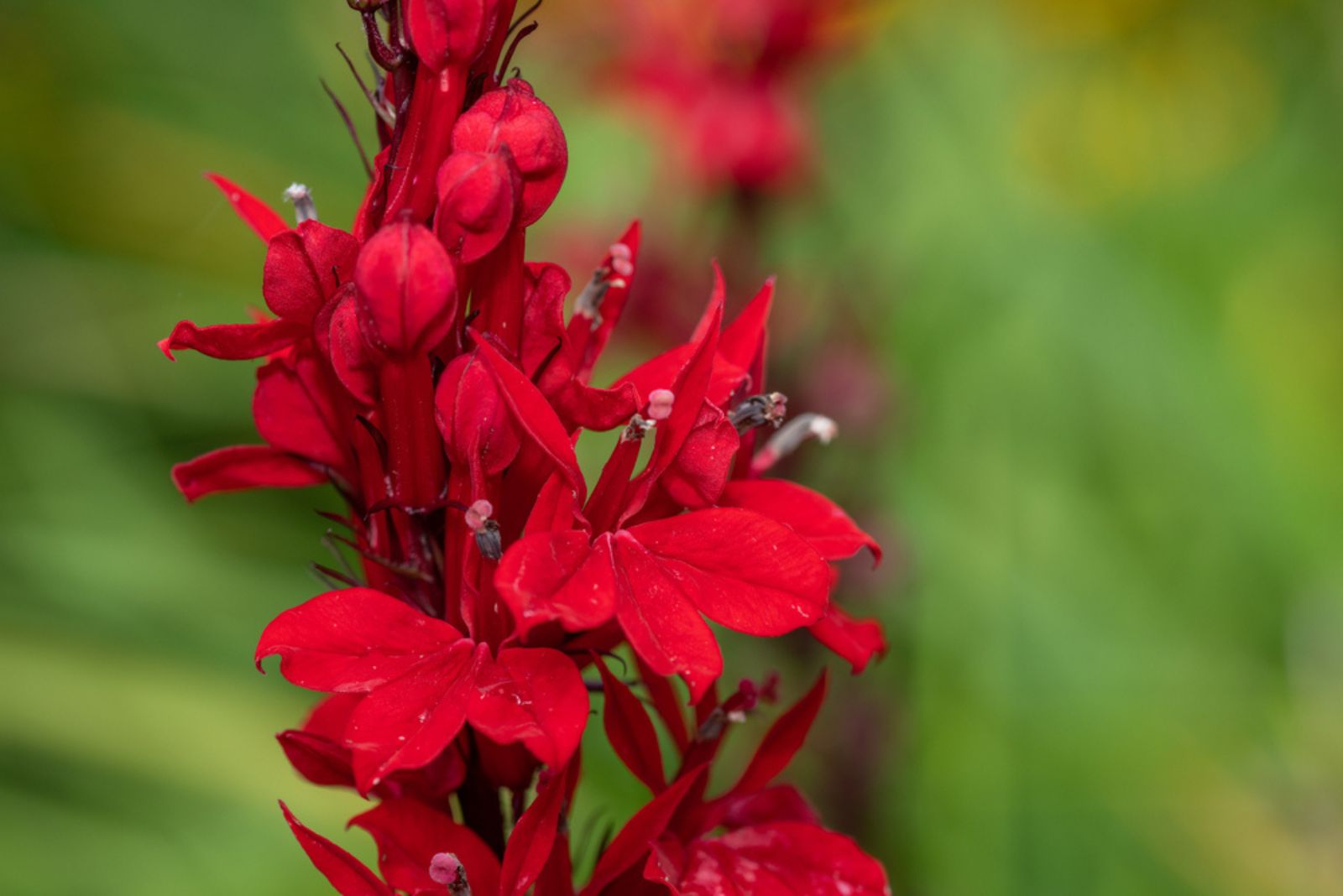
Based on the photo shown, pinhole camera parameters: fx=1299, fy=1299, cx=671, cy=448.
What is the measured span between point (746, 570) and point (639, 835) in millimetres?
112

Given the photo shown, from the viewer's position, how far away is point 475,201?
0.47 meters

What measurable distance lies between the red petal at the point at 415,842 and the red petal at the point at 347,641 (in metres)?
0.07

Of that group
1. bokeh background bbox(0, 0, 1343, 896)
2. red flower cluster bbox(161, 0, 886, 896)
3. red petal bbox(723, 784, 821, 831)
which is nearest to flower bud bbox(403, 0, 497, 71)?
red flower cluster bbox(161, 0, 886, 896)

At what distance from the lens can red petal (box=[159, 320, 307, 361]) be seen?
0.48 metres

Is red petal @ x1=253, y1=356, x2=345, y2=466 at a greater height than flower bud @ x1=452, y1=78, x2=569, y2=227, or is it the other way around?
flower bud @ x1=452, y1=78, x2=569, y2=227

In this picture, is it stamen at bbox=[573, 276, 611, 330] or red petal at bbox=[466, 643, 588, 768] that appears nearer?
red petal at bbox=[466, 643, 588, 768]

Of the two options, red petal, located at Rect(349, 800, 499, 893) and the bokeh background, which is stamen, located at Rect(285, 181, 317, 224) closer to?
red petal, located at Rect(349, 800, 499, 893)

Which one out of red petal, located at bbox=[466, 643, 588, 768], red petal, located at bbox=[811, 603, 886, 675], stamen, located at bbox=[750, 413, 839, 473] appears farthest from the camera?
stamen, located at bbox=[750, 413, 839, 473]

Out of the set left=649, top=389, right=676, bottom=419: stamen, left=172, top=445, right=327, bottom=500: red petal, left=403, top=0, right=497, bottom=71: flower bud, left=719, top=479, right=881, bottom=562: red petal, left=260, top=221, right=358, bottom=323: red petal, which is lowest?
left=172, top=445, right=327, bottom=500: red petal

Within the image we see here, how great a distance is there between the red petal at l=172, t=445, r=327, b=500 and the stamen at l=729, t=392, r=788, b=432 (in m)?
0.19

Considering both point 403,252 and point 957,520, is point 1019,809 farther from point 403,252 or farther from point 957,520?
point 403,252

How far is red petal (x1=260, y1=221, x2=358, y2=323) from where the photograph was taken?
490mm

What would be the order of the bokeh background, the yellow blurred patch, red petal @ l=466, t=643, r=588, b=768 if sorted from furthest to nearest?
the yellow blurred patch → the bokeh background → red petal @ l=466, t=643, r=588, b=768

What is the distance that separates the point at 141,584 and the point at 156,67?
1.17m
